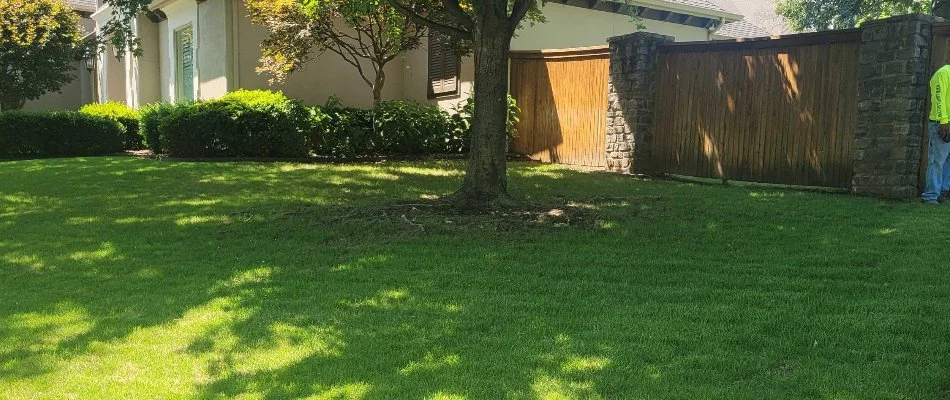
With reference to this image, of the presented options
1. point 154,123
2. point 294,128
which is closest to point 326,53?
point 294,128

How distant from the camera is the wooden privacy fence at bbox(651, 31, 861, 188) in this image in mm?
9227

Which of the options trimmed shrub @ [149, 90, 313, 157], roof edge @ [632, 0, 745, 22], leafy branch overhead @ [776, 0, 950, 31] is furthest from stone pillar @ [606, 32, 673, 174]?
leafy branch overhead @ [776, 0, 950, 31]

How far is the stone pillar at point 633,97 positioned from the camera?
11.4 m

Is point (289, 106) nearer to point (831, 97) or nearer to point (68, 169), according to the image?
point (68, 169)

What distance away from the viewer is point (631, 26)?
17.2 metres

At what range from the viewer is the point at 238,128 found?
41.1ft

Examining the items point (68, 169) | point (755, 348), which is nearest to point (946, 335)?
point (755, 348)

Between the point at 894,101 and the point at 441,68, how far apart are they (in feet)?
30.4

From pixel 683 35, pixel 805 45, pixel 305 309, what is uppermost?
pixel 683 35

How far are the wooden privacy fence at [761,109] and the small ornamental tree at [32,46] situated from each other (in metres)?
17.5

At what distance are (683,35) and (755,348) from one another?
15.6m

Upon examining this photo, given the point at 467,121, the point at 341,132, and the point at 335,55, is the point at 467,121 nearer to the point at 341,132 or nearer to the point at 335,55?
the point at 341,132

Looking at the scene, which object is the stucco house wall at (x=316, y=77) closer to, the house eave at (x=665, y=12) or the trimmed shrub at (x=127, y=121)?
the trimmed shrub at (x=127, y=121)

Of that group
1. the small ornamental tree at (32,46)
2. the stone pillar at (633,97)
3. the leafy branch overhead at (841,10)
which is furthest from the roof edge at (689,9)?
the small ornamental tree at (32,46)
